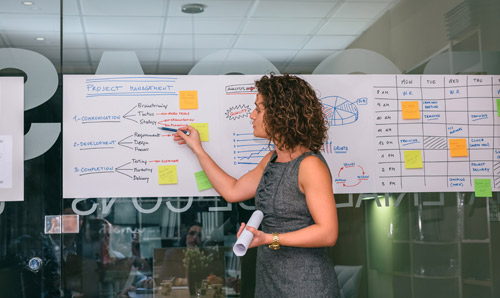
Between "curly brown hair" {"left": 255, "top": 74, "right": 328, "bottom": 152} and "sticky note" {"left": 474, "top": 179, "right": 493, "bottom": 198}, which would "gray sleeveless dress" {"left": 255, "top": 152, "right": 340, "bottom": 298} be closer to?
"curly brown hair" {"left": 255, "top": 74, "right": 328, "bottom": 152}

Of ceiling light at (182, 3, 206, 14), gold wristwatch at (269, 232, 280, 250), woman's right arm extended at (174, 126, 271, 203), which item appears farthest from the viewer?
ceiling light at (182, 3, 206, 14)

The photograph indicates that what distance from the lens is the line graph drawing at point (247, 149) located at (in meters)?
3.13

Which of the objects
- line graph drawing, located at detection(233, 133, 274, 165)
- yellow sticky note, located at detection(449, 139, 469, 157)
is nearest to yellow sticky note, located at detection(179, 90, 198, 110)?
line graph drawing, located at detection(233, 133, 274, 165)

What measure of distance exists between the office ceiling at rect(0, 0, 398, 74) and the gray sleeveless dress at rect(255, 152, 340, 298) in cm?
88

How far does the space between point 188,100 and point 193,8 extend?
47cm

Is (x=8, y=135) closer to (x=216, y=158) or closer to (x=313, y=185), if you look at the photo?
(x=216, y=158)

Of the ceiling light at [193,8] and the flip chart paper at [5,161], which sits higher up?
the ceiling light at [193,8]

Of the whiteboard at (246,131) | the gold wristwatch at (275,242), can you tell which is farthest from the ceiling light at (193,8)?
the gold wristwatch at (275,242)

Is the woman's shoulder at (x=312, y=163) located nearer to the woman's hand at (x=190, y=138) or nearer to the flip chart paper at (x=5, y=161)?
the woman's hand at (x=190, y=138)

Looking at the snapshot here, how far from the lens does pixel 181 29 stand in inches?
126

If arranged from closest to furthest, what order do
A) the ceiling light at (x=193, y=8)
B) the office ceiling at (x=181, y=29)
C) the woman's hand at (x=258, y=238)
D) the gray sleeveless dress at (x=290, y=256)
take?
the woman's hand at (x=258, y=238) → the gray sleeveless dress at (x=290, y=256) → the office ceiling at (x=181, y=29) → the ceiling light at (x=193, y=8)

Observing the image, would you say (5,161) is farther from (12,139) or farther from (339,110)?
(339,110)

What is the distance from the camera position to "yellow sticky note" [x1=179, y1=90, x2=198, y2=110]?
3111 mm

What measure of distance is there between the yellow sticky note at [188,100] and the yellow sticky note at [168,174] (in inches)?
11.6
